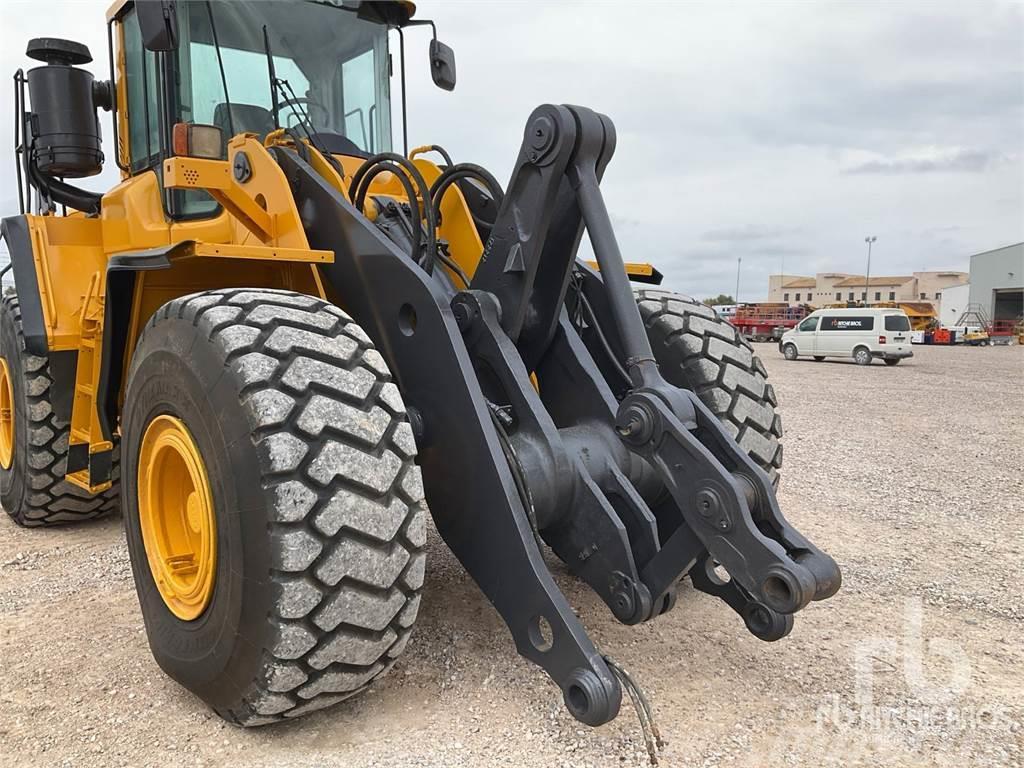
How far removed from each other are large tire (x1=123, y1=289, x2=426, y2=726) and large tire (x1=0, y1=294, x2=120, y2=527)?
2503 millimetres

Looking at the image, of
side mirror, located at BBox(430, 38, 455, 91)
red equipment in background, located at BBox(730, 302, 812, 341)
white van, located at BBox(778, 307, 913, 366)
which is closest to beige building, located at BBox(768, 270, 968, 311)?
red equipment in background, located at BBox(730, 302, 812, 341)

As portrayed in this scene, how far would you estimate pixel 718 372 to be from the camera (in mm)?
3400

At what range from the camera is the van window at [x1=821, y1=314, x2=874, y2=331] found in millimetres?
23781

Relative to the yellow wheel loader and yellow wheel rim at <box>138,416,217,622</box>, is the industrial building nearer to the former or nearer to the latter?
the yellow wheel loader

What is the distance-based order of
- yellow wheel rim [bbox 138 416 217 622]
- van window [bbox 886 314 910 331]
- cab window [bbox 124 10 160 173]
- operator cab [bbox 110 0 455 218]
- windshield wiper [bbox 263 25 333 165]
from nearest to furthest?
yellow wheel rim [bbox 138 416 217 622]
operator cab [bbox 110 0 455 218]
windshield wiper [bbox 263 25 333 165]
cab window [bbox 124 10 160 173]
van window [bbox 886 314 910 331]

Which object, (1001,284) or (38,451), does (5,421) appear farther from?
(1001,284)

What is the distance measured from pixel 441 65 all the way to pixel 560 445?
9.16ft

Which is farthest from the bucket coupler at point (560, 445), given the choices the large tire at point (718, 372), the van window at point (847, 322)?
the van window at point (847, 322)

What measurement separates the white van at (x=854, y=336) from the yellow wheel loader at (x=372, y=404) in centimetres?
2189

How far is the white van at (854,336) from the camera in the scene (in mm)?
23266

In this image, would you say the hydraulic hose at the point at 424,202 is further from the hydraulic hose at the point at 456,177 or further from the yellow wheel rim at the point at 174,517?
the yellow wheel rim at the point at 174,517

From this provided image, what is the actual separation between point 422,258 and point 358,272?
31 centimetres

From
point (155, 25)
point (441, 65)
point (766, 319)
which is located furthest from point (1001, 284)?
point (155, 25)

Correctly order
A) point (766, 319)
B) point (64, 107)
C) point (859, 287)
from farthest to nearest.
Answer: point (859, 287) < point (766, 319) < point (64, 107)
